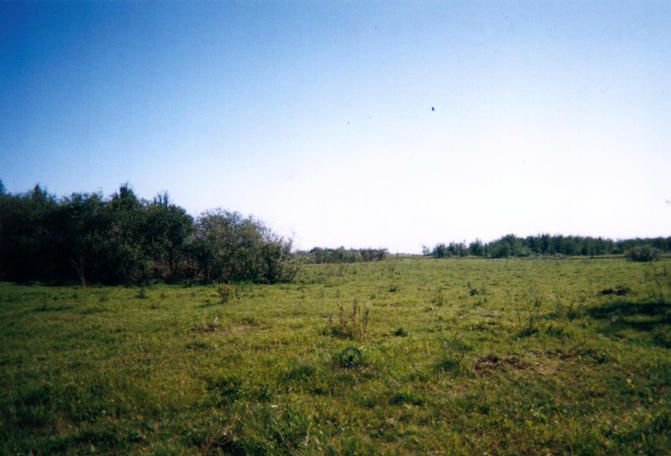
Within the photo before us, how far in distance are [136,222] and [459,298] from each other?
2933cm

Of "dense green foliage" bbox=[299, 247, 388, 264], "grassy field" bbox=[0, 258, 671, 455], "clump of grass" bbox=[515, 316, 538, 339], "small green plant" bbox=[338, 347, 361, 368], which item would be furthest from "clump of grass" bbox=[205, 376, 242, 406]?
"dense green foliage" bbox=[299, 247, 388, 264]

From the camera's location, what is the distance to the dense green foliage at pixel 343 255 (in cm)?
6059

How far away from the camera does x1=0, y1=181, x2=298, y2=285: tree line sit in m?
27.0

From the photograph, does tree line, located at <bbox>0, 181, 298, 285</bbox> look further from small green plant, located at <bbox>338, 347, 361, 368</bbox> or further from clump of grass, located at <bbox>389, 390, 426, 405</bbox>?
clump of grass, located at <bbox>389, 390, 426, 405</bbox>

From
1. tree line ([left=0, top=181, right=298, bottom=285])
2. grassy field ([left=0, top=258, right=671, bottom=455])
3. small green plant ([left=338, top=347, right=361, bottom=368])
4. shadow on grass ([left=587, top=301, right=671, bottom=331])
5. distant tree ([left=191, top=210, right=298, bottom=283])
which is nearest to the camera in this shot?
grassy field ([left=0, top=258, right=671, bottom=455])

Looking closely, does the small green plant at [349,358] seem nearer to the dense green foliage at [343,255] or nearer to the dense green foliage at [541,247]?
the dense green foliage at [343,255]

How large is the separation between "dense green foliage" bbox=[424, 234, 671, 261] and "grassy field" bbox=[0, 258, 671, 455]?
8892cm

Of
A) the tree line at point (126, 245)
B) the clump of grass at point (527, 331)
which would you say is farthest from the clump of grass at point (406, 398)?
the tree line at point (126, 245)

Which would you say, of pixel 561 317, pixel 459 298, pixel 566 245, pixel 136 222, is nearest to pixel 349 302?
pixel 459 298

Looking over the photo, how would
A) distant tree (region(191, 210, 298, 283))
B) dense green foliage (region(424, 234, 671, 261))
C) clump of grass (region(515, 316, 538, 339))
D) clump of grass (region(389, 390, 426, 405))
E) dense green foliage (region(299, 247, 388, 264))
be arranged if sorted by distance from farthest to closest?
dense green foliage (region(424, 234, 671, 261)) < dense green foliage (region(299, 247, 388, 264)) < distant tree (region(191, 210, 298, 283)) < clump of grass (region(515, 316, 538, 339)) < clump of grass (region(389, 390, 426, 405))

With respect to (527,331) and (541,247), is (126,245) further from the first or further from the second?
(541,247)

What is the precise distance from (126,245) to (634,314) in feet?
111

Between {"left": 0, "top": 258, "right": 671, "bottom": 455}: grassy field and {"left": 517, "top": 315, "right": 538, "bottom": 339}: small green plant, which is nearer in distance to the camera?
{"left": 0, "top": 258, "right": 671, "bottom": 455}: grassy field

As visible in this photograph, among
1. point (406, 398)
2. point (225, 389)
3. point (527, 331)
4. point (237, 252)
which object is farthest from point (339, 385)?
point (237, 252)
